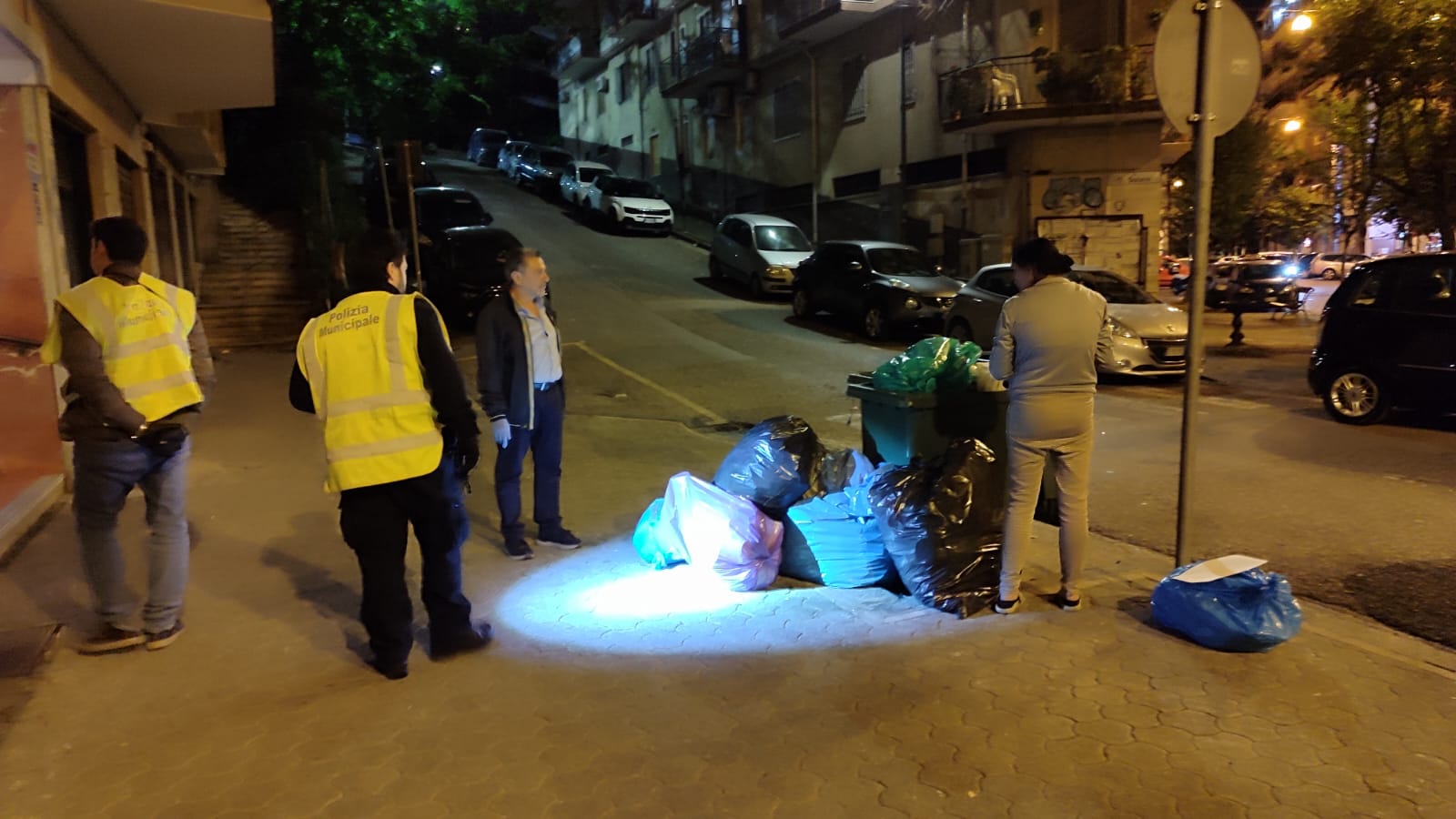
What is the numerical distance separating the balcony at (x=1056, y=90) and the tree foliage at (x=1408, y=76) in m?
3.11

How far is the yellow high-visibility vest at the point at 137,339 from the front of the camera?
13.0 ft

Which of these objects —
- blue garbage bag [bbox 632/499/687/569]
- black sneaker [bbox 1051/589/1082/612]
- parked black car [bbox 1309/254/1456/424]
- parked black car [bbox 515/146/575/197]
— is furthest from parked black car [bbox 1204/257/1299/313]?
parked black car [bbox 515/146/575/197]

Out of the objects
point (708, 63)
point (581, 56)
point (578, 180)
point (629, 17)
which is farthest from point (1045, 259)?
point (581, 56)

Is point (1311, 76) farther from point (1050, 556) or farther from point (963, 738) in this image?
point (963, 738)

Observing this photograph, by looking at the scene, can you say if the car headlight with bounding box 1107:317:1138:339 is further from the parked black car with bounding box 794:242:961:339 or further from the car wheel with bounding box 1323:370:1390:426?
the parked black car with bounding box 794:242:961:339

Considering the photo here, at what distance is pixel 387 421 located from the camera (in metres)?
3.76

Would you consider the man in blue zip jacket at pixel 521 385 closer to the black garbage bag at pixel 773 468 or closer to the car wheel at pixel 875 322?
the black garbage bag at pixel 773 468

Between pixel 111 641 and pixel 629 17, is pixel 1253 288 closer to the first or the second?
pixel 111 641

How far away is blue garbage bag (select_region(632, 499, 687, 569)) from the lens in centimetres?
518

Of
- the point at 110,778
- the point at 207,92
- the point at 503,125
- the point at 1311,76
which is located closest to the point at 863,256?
the point at 1311,76

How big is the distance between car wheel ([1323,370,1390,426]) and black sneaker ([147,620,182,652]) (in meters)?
9.69

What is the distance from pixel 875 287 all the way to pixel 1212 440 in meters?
7.46

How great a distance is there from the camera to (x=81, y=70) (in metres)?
8.59

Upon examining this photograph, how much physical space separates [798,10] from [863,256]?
13.3 m
